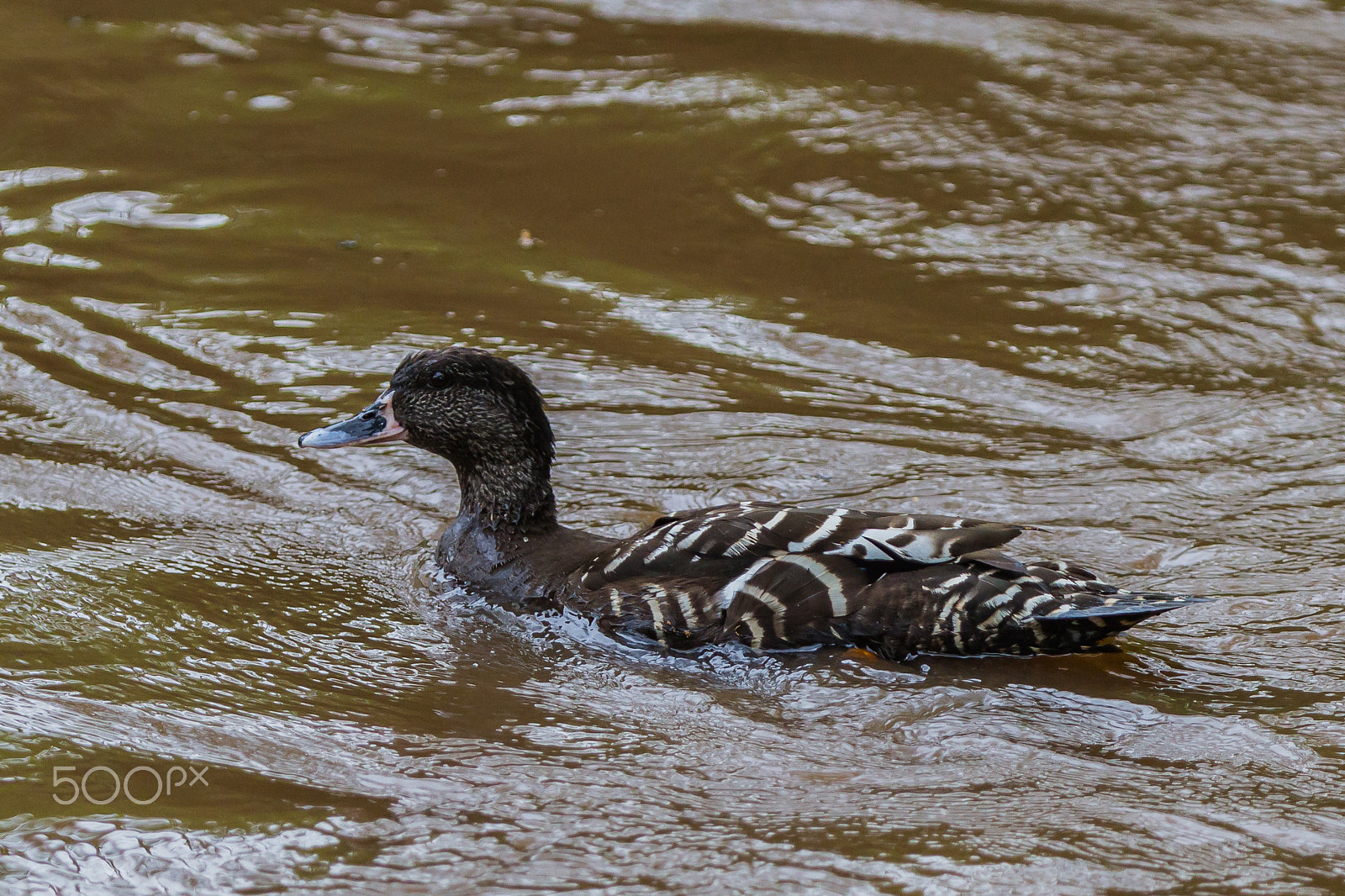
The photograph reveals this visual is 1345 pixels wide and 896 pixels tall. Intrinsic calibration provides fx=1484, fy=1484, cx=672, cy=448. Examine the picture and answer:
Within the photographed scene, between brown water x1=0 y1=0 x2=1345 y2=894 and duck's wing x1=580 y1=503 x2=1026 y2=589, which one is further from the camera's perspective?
duck's wing x1=580 y1=503 x2=1026 y2=589

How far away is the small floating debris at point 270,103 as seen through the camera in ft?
33.5

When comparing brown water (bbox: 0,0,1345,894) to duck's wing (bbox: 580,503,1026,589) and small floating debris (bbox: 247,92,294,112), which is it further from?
duck's wing (bbox: 580,503,1026,589)

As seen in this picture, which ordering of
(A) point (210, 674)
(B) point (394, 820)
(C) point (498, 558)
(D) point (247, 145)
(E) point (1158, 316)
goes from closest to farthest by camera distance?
(B) point (394, 820), (A) point (210, 674), (C) point (498, 558), (E) point (1158, 316), (D) point (247, 145)

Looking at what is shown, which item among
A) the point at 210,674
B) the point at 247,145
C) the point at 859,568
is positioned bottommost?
the point at 210,674

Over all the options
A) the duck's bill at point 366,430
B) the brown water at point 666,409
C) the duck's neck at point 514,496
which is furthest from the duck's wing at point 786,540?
the duck's bill at point 366,430

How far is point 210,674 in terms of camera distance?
16.4 feet

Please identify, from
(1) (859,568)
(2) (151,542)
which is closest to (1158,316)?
(1) (859,568)

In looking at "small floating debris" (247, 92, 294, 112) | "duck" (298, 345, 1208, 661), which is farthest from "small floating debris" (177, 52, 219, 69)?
"duck" (298, 345, 1208, 661)

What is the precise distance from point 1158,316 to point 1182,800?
4.18 meters

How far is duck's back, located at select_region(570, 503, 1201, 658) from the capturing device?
498 cm

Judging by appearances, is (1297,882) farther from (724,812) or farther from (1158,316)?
(1158,316)

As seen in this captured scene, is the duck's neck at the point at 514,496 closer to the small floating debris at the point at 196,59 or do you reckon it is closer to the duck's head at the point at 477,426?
the duck's head at the point at 477,426

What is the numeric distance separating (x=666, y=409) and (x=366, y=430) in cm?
152

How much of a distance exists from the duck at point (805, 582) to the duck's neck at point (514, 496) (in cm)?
2
